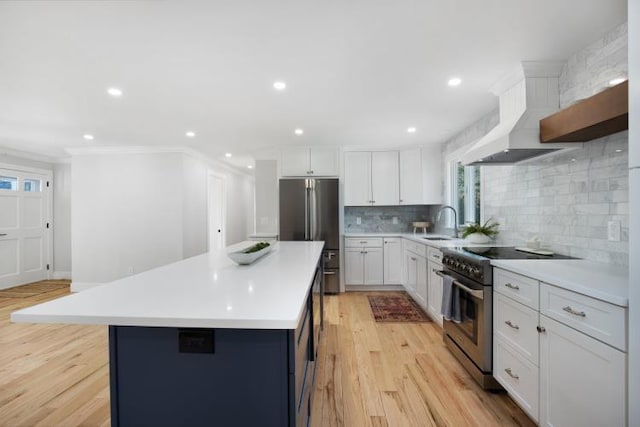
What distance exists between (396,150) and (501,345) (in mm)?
3478

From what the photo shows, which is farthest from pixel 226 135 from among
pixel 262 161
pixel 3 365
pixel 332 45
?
pixel 3 365

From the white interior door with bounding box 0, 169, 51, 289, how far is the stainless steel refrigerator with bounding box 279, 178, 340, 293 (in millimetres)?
4737

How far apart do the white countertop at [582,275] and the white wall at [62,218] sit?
7274 mm

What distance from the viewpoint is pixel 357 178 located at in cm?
486

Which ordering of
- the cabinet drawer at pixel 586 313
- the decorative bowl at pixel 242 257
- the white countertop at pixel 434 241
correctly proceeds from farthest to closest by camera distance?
the white countertop at pixel 434 241 → the decorative bowl at pixel 242 257 → the cabinet drawer at pixel 586 313

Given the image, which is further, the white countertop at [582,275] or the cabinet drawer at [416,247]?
the cabinet drawer at [416,247]

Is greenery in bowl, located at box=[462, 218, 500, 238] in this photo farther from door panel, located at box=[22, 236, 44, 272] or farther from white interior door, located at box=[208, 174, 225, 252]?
door panel, located at box=[22, 236, 44, 272]

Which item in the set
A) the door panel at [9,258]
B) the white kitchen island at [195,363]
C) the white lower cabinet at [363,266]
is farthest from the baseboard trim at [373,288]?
the door panel at [9,258]

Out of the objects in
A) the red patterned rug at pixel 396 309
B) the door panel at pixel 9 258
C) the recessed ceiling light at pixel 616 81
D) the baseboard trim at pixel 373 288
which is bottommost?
the red patterned rug at pixel 396 309

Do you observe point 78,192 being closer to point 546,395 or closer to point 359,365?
point 359,365

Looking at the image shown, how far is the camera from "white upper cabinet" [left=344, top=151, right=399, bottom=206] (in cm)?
482

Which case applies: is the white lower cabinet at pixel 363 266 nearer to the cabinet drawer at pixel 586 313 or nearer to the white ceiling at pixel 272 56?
the white ceiling at pixel 272 56

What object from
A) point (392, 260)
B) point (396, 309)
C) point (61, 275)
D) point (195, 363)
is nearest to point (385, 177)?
point (392, 260)

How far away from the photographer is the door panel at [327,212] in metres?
4.54
